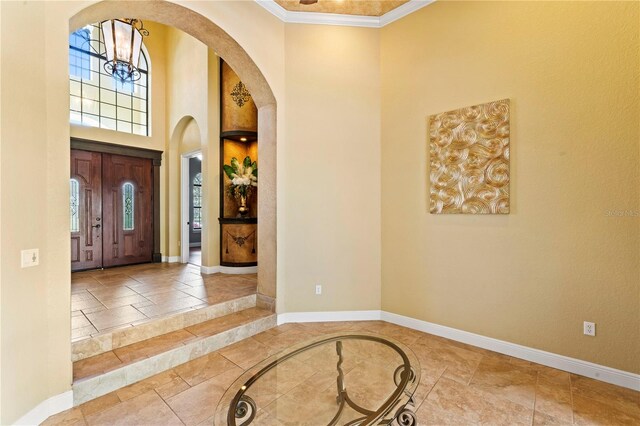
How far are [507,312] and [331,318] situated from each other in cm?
192

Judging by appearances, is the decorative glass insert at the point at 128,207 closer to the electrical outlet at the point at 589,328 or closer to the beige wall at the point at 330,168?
the beige wall at the point at 330,168

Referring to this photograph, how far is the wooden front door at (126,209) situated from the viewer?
5.62 meters

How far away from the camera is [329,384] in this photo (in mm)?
2164

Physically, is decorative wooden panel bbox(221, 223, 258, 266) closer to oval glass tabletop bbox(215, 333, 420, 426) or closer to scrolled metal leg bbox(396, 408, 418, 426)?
oval glass tabletop bbox(215, 333, 420, 426)

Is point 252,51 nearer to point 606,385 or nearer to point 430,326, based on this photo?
point 430,326

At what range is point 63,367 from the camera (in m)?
1.95

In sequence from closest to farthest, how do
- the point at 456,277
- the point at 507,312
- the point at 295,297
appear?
the point at 507,312 → the point at 456,277 → the point at 295,297

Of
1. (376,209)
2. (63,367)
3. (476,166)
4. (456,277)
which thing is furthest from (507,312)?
(63,367)

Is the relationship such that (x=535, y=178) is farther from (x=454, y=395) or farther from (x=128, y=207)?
(x=128, y=207)

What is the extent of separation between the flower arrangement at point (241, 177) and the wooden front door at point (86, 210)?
2.69 m

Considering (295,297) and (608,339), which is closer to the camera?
(608,339)

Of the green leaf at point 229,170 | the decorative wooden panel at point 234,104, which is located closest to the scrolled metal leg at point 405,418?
the green leaf at point 229,170

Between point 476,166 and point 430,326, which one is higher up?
point 476,166

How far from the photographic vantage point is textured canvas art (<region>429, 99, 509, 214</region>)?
110 inches
